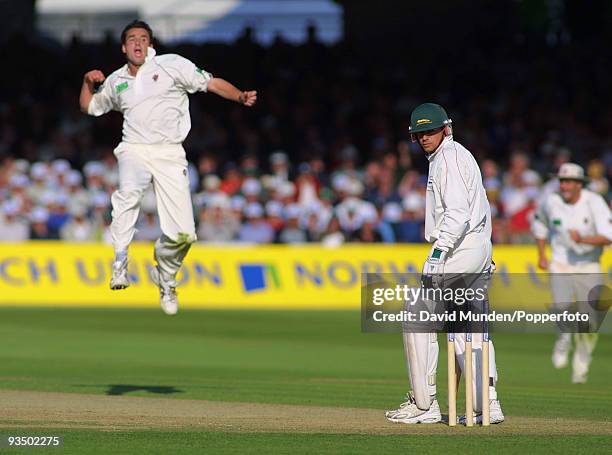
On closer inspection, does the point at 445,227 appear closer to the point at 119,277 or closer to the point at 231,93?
the point at 231,93

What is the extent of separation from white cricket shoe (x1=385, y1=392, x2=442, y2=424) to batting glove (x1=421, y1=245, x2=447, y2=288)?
3.55ft

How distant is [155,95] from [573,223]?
6.50m

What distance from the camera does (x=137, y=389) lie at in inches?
561

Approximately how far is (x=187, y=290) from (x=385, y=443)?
16.4 m

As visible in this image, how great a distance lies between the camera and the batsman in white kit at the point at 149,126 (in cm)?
1230

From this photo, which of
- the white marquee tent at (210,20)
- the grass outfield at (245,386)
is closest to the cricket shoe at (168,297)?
the grass outfield at (245,386)

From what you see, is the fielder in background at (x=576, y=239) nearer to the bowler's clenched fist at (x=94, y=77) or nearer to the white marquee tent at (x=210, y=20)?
the bowler's clenched fist at (x=94, y=77)

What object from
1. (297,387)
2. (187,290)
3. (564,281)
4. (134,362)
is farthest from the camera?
(187,290)

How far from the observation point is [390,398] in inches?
534

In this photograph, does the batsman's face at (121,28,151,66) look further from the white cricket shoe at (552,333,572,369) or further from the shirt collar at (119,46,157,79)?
the white cricket shoe at (552,333,572,369)

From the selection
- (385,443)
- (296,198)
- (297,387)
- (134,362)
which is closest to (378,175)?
(296,198)

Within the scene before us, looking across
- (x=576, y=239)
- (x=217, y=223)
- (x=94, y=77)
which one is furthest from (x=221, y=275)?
(x=94, y=77)

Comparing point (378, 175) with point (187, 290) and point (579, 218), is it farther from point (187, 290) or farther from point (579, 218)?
point (579, 218)

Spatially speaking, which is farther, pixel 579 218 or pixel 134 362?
pixel 134 362
